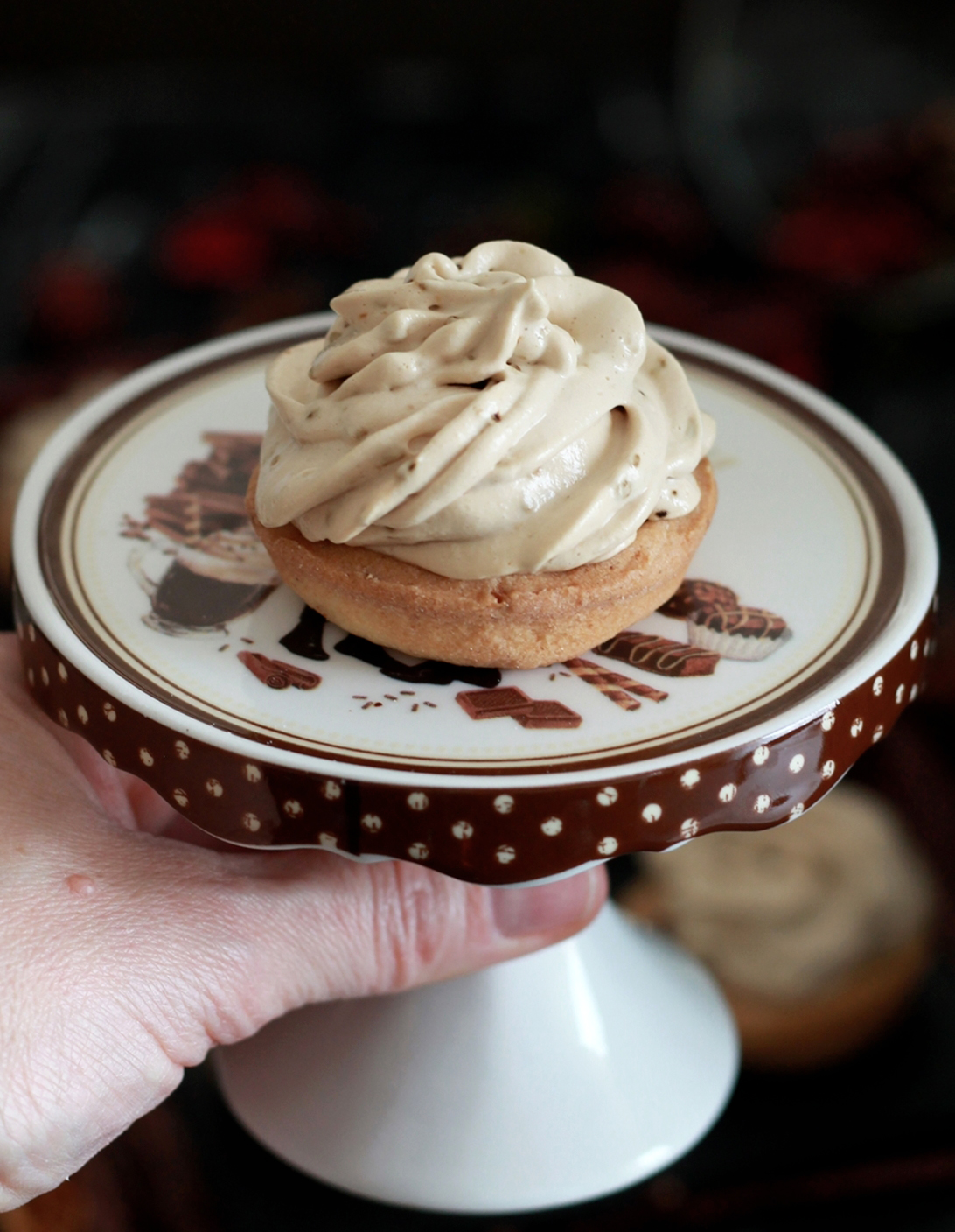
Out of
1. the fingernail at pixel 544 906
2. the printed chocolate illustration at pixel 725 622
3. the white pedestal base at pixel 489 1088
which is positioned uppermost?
the printed chocolate illustration at pixel 725 622

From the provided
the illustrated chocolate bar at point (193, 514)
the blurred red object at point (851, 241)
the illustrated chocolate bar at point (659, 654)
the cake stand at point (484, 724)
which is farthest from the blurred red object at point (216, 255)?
the illustrated chocolate bar at point (659, 654)

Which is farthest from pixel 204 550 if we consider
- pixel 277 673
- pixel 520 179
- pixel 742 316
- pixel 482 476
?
pixel 520 179

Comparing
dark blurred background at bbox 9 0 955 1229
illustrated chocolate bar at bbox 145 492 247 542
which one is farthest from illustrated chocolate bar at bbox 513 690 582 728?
dark blurred background at bbox 9 0 955 1229

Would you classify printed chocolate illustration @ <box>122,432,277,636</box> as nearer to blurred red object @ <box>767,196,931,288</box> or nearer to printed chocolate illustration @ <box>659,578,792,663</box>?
printed chocolate illustration @ <box>659,578,792,663</box>

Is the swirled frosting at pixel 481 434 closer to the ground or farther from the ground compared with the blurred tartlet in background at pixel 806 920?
farther from the ground

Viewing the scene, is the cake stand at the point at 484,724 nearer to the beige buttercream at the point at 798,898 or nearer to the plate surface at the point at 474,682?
the plate surface at the point at 474,682

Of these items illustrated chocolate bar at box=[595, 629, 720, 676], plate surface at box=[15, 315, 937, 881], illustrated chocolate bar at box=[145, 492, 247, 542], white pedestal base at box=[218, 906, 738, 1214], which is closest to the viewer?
plate surface at box=[15, 315, 937, 881]

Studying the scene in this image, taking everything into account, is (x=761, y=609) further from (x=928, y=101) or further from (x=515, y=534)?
(x=928, y=101)
